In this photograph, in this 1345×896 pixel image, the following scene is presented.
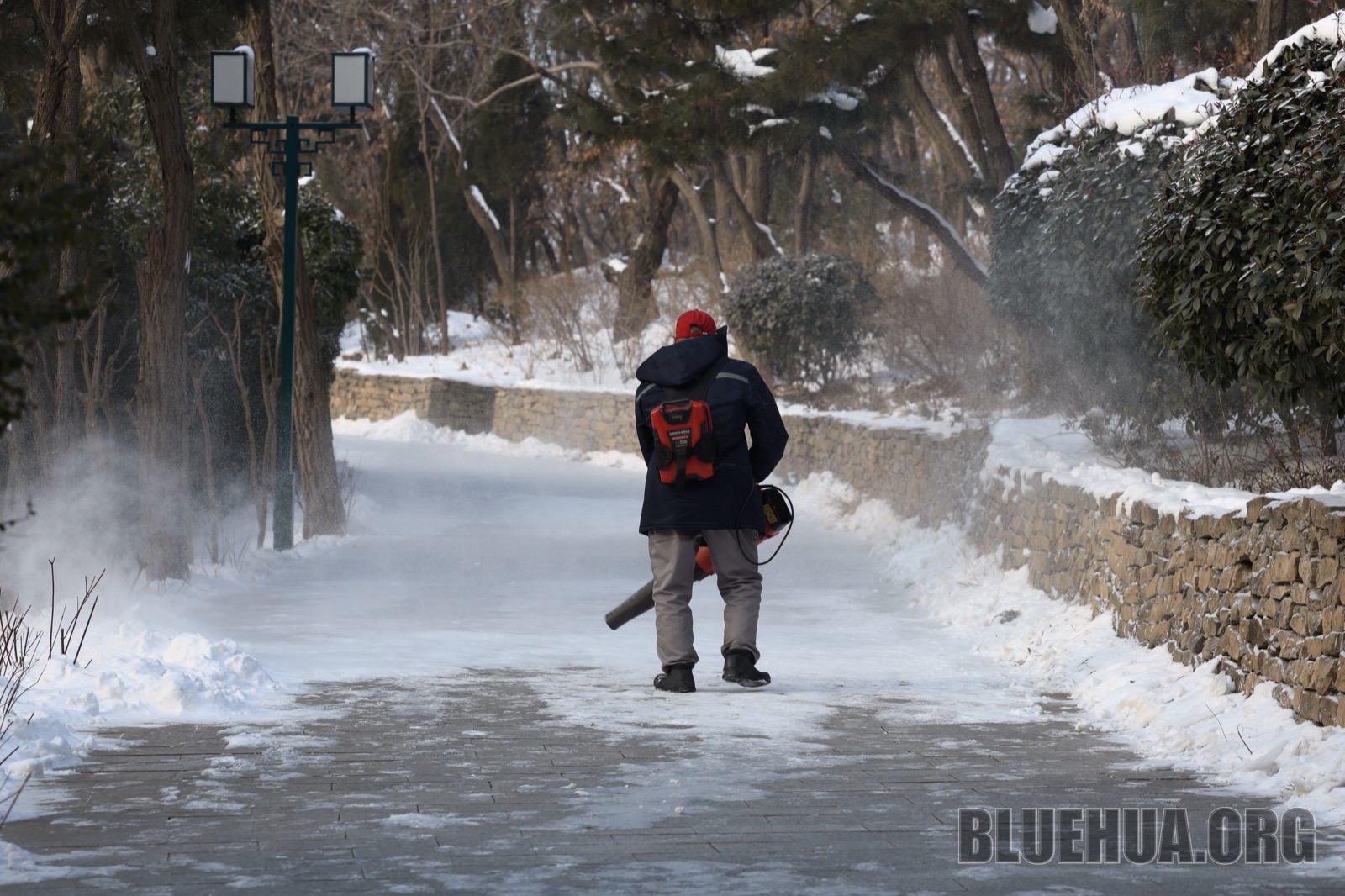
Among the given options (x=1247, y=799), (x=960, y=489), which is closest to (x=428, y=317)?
(x=960, y=489)

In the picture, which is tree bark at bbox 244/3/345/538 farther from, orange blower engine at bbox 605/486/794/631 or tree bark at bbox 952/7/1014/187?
tree bark at bbox 952/7/1014/187

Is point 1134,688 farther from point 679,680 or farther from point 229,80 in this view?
point 229,80

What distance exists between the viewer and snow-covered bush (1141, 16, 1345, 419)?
22.6 feet

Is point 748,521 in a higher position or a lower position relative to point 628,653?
higher

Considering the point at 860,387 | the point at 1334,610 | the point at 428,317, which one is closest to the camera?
the point at 1334,610

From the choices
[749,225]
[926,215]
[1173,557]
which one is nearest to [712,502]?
[1173,557]

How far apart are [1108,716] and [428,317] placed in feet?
114

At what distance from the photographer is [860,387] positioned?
22.1m

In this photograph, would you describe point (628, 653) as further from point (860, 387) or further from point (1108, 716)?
point (860, 387)

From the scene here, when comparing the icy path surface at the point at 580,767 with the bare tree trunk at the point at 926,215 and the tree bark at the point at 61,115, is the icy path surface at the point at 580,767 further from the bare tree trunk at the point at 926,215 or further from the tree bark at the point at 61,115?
the bare tree trunk at the point at 926,215

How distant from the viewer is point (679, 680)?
7.75 metres

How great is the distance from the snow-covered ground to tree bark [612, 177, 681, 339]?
43.8ft

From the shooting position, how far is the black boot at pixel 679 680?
7.75 m

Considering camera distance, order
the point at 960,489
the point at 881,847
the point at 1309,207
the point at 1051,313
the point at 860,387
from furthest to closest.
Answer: the point at 860,387 < the point at 960,489 < the point at 1051,313 < the point at 1309,207 < the point at 881,847
